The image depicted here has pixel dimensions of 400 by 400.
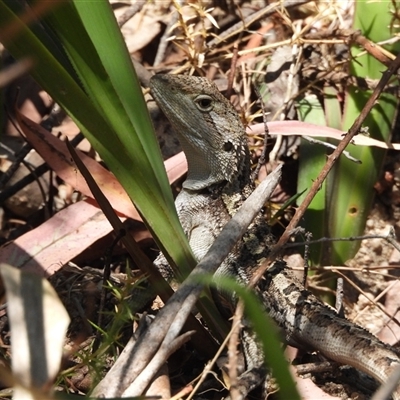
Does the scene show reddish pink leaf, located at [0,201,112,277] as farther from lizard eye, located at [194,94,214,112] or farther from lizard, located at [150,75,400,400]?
lizard eye, located at [194,94,214,112]

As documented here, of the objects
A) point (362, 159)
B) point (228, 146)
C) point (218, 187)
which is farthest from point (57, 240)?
point (362, 159)

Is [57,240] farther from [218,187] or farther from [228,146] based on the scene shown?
[228,146]

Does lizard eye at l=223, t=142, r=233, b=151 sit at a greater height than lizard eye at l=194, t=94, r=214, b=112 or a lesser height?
lesser

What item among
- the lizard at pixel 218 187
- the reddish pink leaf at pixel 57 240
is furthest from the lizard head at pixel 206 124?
the reddish pink leaf at pixel 57 240

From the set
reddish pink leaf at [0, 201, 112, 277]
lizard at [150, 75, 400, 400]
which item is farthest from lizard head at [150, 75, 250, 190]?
reddish pink leaf at [0, 201, 112, 277]

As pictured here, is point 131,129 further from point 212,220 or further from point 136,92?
point 212,220

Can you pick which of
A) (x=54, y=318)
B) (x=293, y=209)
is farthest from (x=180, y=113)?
(x=54, y=318)

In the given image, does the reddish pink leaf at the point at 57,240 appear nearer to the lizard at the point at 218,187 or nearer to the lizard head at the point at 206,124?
the lizard at the point at 218,187

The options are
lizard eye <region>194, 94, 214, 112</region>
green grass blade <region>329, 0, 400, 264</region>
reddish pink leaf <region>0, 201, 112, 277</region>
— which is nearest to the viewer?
reddish pink leaf <region>0, 201, 112, 277</region>
